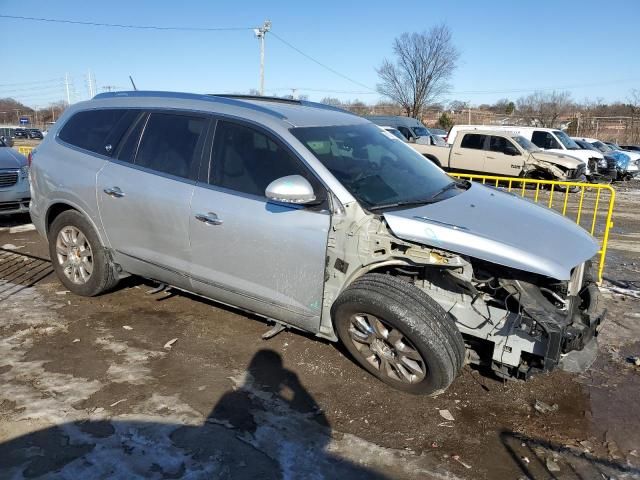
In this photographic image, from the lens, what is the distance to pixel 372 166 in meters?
3.90

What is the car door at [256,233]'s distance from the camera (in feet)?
11.5

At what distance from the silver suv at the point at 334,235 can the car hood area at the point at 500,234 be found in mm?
12

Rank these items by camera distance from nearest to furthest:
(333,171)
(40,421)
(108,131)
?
(40,421) < (333,171) < (108,131)

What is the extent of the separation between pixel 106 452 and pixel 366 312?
1720 millimetres

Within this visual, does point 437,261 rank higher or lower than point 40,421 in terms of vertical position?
higher

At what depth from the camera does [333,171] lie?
3564 mm

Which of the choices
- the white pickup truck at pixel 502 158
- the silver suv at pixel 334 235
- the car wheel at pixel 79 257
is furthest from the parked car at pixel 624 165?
the car wheel at pixel 79 257

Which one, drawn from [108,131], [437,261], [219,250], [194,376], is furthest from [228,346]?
[108,131]

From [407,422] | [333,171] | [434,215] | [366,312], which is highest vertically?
[333,171]

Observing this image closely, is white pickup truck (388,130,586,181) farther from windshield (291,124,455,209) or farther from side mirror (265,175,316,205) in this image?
side mirror (265,175,316,205)

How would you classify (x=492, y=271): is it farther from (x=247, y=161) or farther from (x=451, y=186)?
Answer: (x=247, y=161)

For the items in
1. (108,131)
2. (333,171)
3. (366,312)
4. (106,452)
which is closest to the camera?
(106,452)

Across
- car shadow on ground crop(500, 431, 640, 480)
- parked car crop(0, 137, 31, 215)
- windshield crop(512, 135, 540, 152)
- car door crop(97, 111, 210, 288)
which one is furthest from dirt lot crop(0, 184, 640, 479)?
windshield crop(512, 135, 540, 152)

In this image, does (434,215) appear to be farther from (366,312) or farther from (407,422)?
(407,422)
